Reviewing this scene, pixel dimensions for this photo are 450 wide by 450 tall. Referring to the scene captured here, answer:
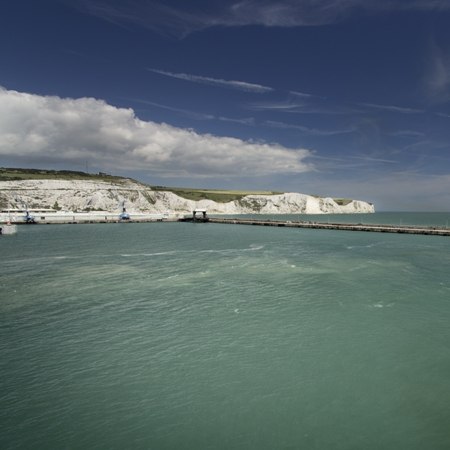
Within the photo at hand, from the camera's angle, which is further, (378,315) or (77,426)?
(378,315)

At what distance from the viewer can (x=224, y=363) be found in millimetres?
18234

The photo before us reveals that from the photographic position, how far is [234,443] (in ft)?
40.9

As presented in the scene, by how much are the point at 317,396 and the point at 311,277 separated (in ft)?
78.1

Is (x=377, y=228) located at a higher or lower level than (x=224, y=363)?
higher

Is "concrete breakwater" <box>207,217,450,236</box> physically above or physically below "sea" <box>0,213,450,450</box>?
above

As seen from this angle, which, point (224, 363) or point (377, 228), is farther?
point (377, 228)

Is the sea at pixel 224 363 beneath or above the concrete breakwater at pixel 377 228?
beneath

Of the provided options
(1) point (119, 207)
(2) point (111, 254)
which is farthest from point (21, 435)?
(1) point (119, 207)

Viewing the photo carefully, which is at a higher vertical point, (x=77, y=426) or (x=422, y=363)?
(x=422, y=363)

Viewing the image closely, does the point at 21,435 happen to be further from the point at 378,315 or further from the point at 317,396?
the point at 378,315

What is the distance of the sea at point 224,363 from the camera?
516 inches

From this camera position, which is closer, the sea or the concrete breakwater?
the sea

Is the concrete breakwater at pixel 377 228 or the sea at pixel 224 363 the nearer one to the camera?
the sea at pixel 224 363

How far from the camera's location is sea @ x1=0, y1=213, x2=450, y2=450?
1309cm
